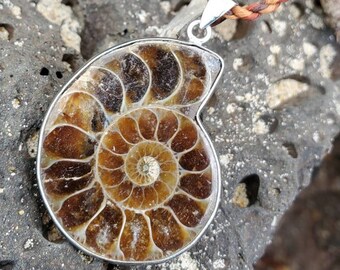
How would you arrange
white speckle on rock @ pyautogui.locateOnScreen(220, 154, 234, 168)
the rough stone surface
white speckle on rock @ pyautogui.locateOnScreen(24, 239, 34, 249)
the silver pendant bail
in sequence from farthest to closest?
the rough stone surface → white speckle on rock @ pyautogui.locateOnScreen(220, 154, 234, 168) → the silver pendant bail → white speckle on rock @ pyautogui.locateOnScreen(24, 239, 34, 249)

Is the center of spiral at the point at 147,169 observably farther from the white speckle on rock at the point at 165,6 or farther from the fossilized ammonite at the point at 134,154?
the white speckle on rock at the point at 165,6

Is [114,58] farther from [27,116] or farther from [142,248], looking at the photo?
[142,248]

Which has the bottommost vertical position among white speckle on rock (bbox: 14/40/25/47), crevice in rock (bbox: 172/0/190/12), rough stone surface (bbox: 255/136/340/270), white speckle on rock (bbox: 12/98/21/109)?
rough stone surface (bbox: 255/136/340/270)

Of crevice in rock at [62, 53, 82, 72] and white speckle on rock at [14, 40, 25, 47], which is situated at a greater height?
white speckle on rock at [14, 40, 25, 47]

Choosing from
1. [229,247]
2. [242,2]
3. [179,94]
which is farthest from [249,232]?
[242,2]

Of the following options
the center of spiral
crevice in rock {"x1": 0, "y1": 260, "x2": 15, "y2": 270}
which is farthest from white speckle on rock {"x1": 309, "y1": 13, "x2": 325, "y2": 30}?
crevice in rock {"x1": 0, "y1": 260, "x2": 15, "y2": 270}

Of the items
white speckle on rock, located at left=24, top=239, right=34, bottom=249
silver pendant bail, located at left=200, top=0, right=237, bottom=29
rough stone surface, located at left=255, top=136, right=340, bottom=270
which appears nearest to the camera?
white speckle on rock, located at left=24, top=239, right=34, bottom=249

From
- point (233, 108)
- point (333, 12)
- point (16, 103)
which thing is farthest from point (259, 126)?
point (16, 103)

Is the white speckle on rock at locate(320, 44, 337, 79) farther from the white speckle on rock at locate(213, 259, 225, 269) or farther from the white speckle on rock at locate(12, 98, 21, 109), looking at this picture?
the white speckle on rock at locate(12, 98, 21, 109)

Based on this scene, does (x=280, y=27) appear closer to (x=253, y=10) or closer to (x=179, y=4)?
(x=253, y=10)
